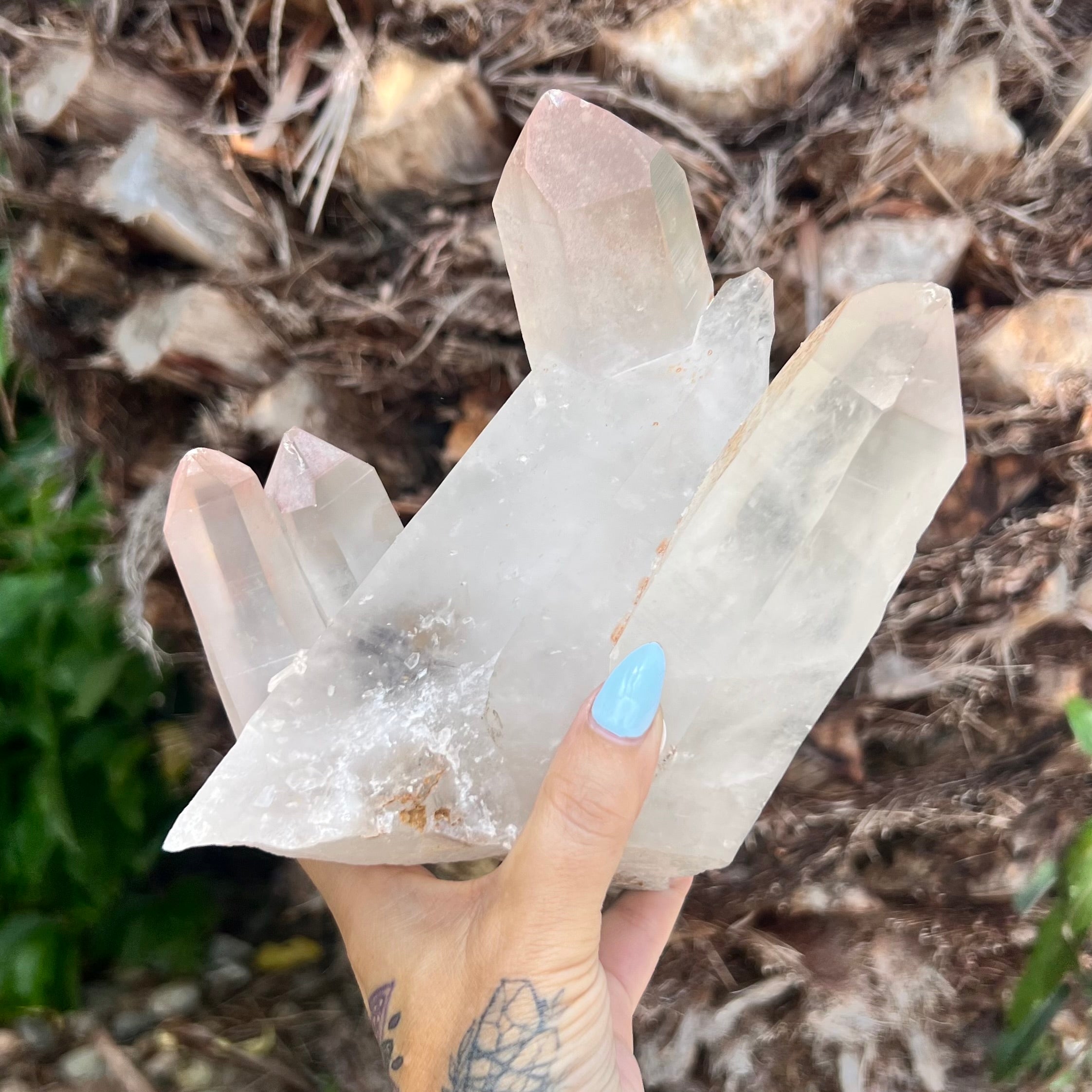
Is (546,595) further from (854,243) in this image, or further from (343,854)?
(854,243)

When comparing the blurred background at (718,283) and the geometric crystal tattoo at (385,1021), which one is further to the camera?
the blurred background at (718,283)

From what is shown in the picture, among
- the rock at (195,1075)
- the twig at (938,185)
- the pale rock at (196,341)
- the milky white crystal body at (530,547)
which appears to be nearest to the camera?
the milky white crystal body at (530,547)

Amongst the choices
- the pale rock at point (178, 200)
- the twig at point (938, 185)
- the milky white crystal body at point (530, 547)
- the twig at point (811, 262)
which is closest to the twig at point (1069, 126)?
the twig at point (938, 185)

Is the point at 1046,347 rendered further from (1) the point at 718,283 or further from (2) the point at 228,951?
(2) the point at 228,951

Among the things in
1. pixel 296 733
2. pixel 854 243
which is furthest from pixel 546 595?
pixel 854 243

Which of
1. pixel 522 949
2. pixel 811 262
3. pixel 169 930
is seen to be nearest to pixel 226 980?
pixel 169 930

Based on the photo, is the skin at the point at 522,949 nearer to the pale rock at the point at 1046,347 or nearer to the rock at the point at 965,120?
the pale rock at the point at 1046,347
